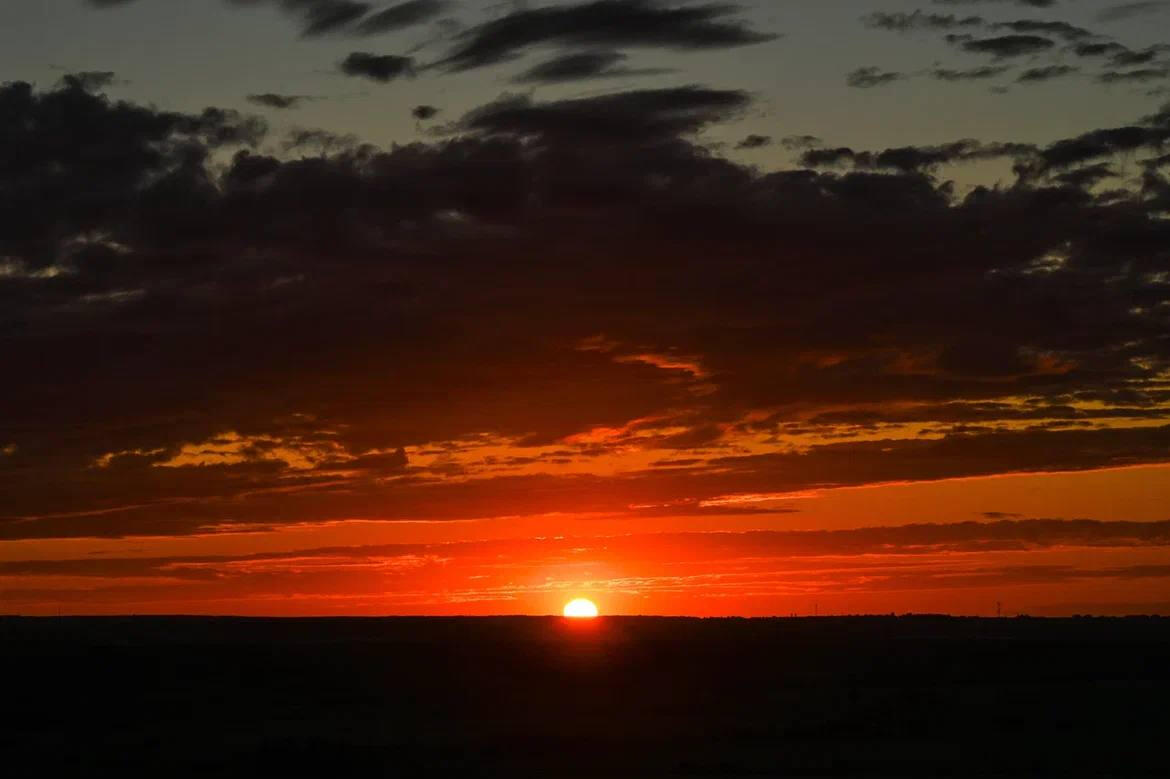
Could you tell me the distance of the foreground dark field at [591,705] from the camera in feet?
165

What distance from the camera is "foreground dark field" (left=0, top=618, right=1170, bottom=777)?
50250 millimetres

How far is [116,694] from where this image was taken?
7425cm

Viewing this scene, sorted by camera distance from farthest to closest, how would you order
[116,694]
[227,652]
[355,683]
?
[227,652]
[355,683]
[116,694]

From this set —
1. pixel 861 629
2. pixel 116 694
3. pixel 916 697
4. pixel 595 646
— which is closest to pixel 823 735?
pixel 916 697

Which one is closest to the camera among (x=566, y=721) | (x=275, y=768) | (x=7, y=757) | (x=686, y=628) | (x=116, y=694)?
(x=275, y=768)

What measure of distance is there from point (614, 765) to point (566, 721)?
41.9 feet

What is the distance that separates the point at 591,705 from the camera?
67.4m

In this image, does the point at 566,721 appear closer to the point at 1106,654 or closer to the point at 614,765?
the point at 614,765

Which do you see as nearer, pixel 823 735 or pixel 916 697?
pixel 823 735

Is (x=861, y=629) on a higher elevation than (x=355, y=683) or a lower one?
higher

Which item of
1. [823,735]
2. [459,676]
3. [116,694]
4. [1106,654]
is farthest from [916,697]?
[116,694]

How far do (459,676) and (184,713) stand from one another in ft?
59.5

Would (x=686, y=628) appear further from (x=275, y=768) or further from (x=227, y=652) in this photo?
(x=275, y=768)

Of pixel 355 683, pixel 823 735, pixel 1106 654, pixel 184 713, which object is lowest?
pixel 823 735
